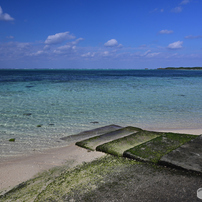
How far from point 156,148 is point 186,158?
662 mm

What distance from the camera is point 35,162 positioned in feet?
12.7

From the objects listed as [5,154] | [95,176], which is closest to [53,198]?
[95,176]

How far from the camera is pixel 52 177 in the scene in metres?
3.11

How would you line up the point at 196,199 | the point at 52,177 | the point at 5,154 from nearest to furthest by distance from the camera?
the point at 196,199, the point at 52,177, the point at 5,154

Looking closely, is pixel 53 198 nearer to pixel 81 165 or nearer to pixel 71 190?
pixel 71 190

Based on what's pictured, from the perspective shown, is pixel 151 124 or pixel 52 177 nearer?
pixel 52 177

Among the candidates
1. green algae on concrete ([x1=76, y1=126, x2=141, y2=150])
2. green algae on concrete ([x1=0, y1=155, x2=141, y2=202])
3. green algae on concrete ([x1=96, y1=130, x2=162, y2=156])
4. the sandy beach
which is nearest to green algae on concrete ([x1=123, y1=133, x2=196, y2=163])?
→ green algae on concrete ([x1=0, y1=155, x2=141, y2=202])

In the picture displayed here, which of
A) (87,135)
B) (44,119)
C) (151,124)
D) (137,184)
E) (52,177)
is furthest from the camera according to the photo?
(44,119)

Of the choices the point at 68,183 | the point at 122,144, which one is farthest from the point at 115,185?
the point at 122,144

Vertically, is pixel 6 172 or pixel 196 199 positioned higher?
pixel 196 199

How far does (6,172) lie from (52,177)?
102 centimetres

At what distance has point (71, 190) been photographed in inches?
94.7

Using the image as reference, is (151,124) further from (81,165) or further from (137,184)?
(137,184)

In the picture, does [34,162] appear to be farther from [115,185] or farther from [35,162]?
[115,185]
